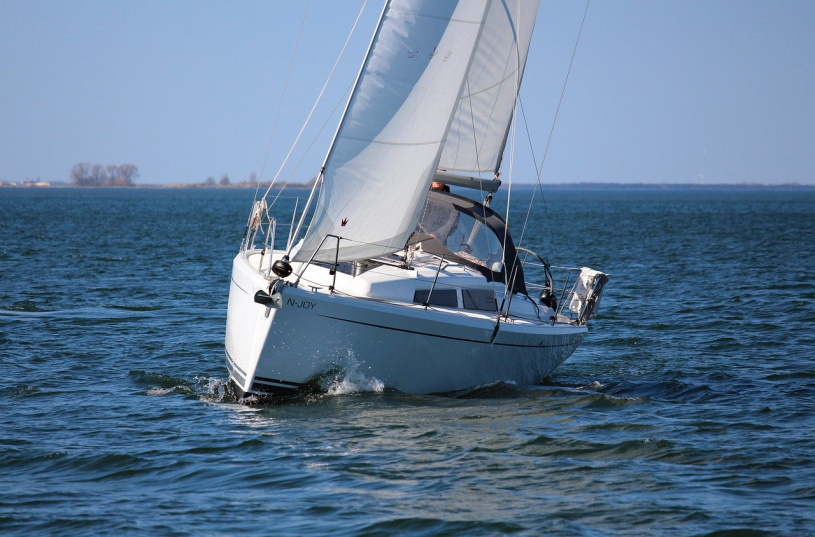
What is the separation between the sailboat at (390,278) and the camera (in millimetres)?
11648

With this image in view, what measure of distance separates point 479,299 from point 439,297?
27.4 inches

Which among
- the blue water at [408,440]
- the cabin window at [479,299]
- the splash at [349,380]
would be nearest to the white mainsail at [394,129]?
the cabin window at [479,299]

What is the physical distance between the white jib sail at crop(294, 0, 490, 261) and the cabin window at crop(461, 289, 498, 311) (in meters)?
1.17

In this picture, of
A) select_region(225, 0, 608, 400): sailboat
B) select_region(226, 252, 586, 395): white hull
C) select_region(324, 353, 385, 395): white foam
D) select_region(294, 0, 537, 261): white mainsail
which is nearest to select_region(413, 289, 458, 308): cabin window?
select_region(225, 0, 608, 400): sailboat

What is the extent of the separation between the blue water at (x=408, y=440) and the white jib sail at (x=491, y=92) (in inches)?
155

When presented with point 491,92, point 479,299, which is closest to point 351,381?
point 479,299

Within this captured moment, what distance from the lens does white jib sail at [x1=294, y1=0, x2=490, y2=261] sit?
12289mm

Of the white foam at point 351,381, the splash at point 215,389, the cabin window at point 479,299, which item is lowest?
the splash at point 215,389

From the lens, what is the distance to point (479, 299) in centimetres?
1322

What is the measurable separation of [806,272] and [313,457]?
23089 millimetres

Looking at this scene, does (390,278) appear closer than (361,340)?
No

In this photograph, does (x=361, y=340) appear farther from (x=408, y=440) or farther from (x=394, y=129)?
(x=394, y=129)

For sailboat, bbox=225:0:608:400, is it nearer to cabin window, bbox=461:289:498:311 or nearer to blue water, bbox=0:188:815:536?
cabin window, bbox=461:289:498:311

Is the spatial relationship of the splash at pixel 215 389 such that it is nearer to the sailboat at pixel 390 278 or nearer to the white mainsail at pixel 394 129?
the sailboat at pixel 390 278
